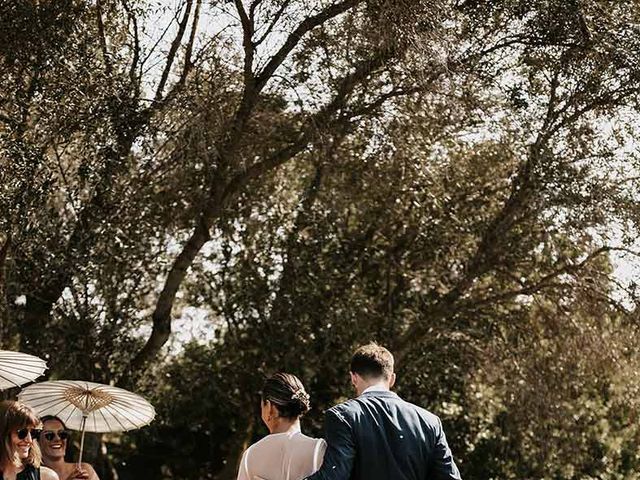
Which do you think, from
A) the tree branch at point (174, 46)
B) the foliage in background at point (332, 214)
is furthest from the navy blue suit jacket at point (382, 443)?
the tree branch at point (174, 46)

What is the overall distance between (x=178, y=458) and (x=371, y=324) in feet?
11.2

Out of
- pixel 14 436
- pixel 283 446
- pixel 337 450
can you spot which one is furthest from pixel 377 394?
pixel 14 436

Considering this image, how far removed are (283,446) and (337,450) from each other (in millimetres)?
379

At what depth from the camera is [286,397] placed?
4.76m

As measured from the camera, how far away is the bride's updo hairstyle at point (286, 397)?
476 cm

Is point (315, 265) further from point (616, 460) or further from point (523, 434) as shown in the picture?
point (616, 460)

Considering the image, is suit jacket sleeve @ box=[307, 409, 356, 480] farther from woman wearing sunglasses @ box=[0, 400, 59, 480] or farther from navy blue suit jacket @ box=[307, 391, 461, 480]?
woman wearing sunglasses @ box=[0, 400, 59, 480]

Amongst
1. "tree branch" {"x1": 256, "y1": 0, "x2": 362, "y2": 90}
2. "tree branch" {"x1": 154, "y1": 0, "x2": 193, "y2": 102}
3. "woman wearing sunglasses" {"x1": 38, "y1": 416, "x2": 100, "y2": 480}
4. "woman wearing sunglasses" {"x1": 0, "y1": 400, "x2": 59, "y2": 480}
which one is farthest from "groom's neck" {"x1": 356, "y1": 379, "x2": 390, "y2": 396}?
"tree branch" {"x1": 154, "y1": 0, "x2": 193, "y2": 102}

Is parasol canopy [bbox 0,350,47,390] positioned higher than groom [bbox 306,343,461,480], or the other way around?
parasol canopy [bbox 0,350,47,390]

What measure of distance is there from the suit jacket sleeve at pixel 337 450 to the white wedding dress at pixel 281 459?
0.27 meters

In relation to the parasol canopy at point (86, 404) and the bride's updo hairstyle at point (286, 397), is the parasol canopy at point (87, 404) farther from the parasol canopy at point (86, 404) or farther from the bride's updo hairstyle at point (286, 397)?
the bride's updo hairstyle at point (286, 397)

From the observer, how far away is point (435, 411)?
1305 cm

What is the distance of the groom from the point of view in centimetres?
444

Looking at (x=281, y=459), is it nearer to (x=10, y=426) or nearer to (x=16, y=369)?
(x=10, y=426)
